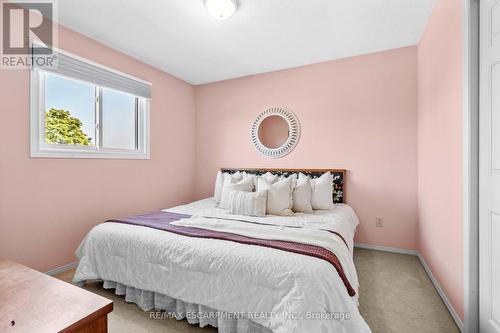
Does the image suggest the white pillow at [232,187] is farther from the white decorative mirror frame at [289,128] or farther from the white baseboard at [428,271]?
the white baseboard at [428,271]

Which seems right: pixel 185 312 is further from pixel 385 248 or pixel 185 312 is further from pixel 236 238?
pixel 385 248

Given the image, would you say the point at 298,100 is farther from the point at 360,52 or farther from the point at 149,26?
the point at 149,26

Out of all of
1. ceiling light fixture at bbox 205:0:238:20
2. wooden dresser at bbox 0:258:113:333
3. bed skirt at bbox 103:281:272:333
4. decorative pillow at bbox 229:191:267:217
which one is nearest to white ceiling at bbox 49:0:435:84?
ceiling light fixture at bbox 205:0:238:20

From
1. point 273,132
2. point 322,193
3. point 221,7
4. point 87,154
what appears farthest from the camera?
point 273,132

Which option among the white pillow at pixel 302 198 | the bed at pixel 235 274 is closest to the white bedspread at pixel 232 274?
the bed at pixel 235 274

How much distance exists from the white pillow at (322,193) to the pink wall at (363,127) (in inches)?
15.3

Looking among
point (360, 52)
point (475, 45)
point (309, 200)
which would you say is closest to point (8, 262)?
point (309, 200)

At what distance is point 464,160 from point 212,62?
297 cm

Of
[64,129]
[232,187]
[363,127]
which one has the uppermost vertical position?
[363,127]

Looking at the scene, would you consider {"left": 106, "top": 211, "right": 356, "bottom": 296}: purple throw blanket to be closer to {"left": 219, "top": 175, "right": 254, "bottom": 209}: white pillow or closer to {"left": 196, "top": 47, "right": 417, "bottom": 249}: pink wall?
{"left": 219, "top": 175, "right": 254, "bottom": 209}: white pillow

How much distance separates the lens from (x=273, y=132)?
3.63 meters

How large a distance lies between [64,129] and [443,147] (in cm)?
366

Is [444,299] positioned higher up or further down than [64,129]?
further down

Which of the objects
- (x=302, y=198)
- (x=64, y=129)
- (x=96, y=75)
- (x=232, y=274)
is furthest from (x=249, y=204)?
(x=96, y=75)
